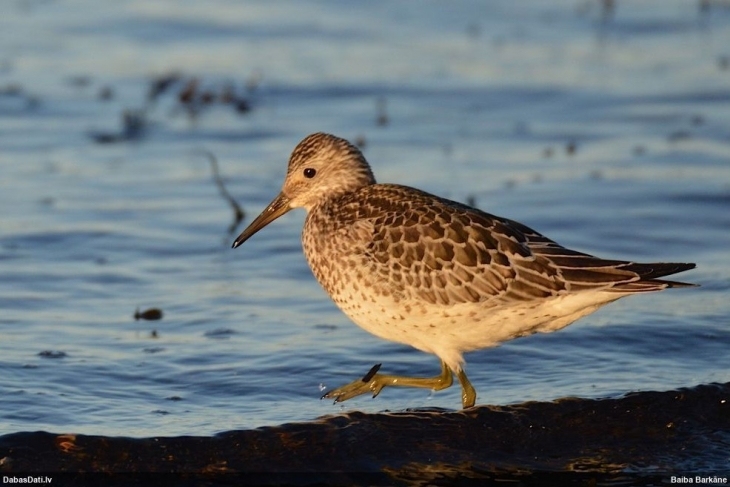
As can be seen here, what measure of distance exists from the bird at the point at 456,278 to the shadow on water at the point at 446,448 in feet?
1.74

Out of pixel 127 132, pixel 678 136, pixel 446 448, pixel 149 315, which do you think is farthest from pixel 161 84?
pixel 446 448

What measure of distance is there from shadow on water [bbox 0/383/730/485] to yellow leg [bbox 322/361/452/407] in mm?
226

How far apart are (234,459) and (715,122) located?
10.2 metres

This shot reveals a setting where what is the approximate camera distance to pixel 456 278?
9.35 metres

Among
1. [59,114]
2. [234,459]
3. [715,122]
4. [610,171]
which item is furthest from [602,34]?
[234,459]

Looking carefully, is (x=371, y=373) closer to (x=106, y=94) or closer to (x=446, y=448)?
(x=446, y=448)

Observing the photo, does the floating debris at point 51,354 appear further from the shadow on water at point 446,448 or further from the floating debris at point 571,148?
the floating debris at point 571,148

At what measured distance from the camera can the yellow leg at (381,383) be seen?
9.79 m

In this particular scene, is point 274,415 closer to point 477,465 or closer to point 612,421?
point 477,465

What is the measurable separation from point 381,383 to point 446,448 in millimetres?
878

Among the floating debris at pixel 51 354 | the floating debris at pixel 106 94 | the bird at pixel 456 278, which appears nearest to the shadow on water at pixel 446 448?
the bird at pixel 456 278

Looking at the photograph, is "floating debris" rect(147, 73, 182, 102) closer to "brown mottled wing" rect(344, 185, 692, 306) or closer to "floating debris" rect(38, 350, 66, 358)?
"floating debris" rect(38, 350, 66, 358)

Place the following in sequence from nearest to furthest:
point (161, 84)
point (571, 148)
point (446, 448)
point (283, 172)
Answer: point (446, 448) < point (283, 172) < point (571, 148) < point (161, 84)

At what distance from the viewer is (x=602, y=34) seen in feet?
68.0
